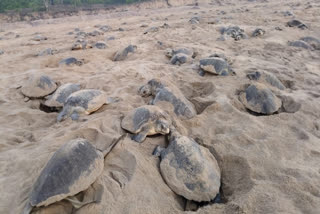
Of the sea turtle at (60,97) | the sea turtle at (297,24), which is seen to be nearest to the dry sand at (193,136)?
the sea turtle at (60,97)

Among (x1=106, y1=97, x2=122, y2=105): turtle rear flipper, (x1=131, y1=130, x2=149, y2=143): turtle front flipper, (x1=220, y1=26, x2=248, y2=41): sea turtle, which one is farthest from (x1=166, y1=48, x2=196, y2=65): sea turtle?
(x1=131, y1=130, x2=149, y2=143): turtle front flipper

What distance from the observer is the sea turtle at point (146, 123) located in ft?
7.93

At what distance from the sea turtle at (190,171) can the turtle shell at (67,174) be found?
655 mm

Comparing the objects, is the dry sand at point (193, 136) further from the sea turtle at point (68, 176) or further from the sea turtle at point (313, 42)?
the sea turtle at point (313, 42)

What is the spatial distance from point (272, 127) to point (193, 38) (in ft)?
17.0

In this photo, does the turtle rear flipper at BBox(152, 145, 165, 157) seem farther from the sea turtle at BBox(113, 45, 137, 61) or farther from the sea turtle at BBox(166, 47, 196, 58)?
the sea turtle at BBox(113, 45, 137, 61)

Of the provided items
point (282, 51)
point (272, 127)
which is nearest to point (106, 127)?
point (272, 127)

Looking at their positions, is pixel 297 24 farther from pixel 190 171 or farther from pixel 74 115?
pixel 74 115

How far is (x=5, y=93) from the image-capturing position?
383 centimetres

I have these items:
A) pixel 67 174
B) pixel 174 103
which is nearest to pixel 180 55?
pixel 174 103

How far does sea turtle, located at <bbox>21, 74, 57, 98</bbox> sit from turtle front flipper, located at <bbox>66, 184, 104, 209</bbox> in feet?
8.60

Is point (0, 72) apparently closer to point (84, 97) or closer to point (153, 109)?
point (84, 97)

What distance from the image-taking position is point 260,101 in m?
2.91

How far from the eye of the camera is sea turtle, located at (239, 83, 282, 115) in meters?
2.86
